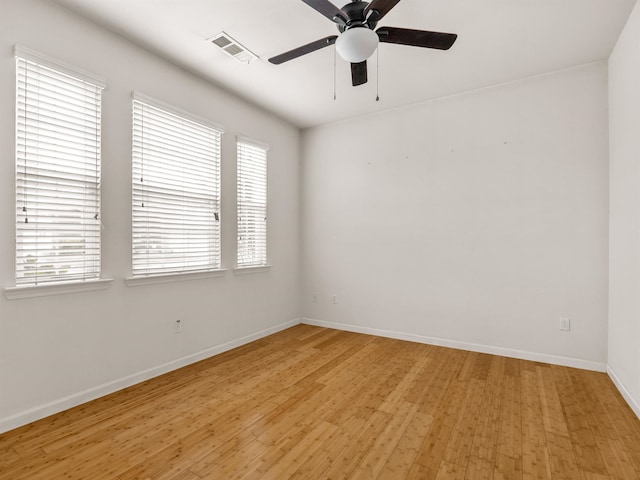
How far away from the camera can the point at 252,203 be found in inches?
169

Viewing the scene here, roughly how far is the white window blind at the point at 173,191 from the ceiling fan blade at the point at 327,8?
6.04 ft

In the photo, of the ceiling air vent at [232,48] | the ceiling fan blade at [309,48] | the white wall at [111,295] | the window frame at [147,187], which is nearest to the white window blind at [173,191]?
the window frame at [147,187]

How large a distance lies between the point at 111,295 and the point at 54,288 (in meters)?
0.42

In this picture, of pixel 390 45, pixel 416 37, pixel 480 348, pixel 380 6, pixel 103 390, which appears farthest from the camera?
pixel 480 348

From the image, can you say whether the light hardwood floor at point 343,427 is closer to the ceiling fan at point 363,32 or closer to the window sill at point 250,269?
the window sill at point 250,269

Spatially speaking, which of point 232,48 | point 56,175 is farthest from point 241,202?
point 56,175

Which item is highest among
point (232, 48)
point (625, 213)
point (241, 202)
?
point (232, 48)

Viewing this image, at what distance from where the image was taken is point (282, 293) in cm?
480

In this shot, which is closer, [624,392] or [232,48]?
[624,392]

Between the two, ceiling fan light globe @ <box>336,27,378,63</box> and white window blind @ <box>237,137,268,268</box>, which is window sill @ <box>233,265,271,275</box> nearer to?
white window blind @ <box>237,137,268,268</box>

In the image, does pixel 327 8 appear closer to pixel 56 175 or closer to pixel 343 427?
pixel 56 175

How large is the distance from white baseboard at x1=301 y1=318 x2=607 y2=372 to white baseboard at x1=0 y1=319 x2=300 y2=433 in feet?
4.89

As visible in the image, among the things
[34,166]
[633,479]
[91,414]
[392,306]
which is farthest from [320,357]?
[34,166]

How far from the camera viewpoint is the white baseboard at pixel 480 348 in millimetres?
3313
